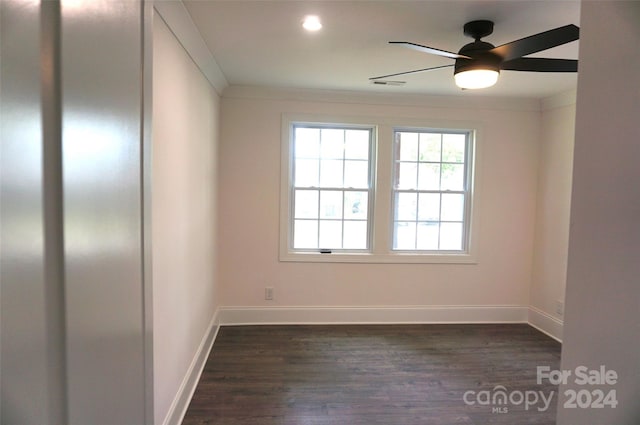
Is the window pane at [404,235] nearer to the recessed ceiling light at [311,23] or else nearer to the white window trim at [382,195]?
the white window trim at [382,195]

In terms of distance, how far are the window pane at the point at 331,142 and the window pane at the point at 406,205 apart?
842 mm

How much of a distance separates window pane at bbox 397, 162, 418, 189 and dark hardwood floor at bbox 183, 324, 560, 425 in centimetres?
153

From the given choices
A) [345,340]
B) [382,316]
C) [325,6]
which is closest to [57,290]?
[325,6]

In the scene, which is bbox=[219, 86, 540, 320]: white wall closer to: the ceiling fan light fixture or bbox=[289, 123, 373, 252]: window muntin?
bbox=[289, 123, 373, 252]: window muntin

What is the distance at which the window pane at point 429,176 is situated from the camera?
148 inches

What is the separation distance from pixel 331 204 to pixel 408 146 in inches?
41.9

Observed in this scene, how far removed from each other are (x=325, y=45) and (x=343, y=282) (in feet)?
7.70

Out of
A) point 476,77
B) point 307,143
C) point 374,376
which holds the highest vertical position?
point 476,77

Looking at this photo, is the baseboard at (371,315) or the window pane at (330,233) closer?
the baseboard at (371,315)

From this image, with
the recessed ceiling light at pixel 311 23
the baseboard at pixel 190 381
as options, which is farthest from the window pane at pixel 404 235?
the recessed ceiling light at pixel 311 23

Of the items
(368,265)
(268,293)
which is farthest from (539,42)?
(268,293)

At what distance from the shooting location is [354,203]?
3711 millimetres

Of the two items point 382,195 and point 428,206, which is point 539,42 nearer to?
point 382,195

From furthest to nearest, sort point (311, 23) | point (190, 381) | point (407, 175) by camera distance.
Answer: point (407, 175), point (190, 381), point (311, 23)
